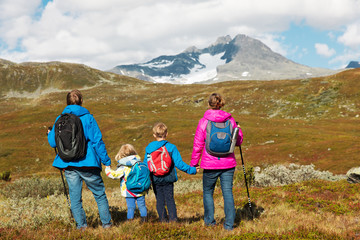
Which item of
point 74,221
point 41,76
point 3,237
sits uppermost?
point 41,76

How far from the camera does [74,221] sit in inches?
255

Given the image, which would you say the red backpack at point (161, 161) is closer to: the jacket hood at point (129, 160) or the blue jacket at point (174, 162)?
the blue jacket at point (174, 162)

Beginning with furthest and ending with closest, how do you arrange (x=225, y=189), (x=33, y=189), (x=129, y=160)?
(x=33, y=189) < (x=129, y=160) < (x=225, y=189)

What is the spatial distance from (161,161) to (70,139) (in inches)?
82.3

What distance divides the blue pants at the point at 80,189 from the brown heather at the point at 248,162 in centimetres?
32

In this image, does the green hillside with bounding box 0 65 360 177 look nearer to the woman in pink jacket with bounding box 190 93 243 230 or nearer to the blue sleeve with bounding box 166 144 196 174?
the woman in pink jacket with bounding box 190 93 243 230

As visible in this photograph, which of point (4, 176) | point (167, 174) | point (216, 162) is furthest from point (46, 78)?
point (216, 162)

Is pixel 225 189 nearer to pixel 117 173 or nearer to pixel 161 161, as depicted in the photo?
pixel 161 161

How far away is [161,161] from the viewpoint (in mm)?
6504

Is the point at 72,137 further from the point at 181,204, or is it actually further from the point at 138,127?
the point at 138,127

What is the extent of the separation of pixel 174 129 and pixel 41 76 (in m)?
167

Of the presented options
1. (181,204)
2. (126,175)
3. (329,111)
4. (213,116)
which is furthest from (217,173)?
(329,111)

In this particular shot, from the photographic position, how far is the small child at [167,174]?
649 cm

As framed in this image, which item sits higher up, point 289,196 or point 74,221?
point 74,221
